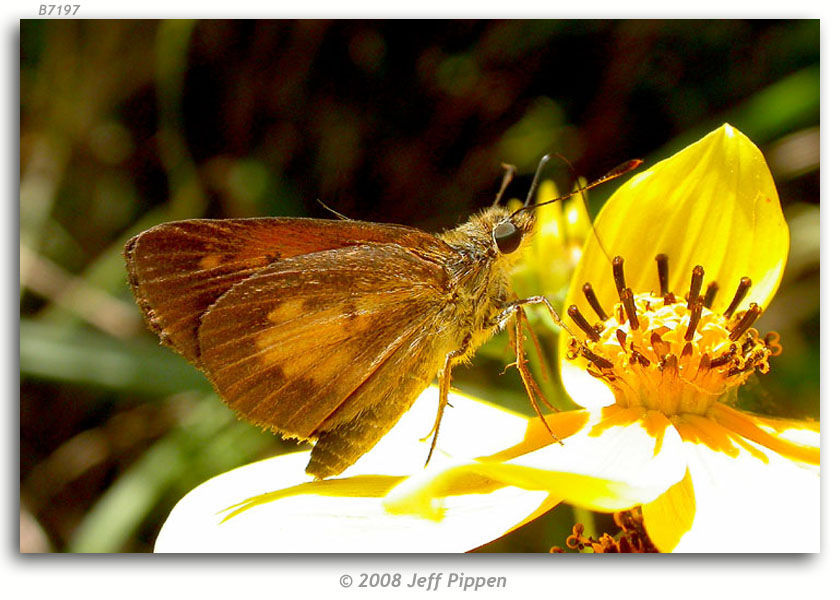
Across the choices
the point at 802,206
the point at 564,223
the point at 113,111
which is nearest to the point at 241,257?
the point at 564,223

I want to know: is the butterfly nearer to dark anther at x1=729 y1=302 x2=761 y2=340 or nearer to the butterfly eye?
the butterfly eye

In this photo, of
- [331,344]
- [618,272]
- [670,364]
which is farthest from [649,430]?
[331,344]

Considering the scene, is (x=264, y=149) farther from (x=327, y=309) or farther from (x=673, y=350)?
(x=673, y=350)

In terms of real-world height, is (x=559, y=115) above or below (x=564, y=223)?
above

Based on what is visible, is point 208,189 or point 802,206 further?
point 208,189

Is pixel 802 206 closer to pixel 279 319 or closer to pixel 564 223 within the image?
pixel 564 223

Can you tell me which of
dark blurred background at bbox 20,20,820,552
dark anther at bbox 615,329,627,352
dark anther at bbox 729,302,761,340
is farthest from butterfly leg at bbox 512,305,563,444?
dark blurred background at bbox 20,20,820,552
